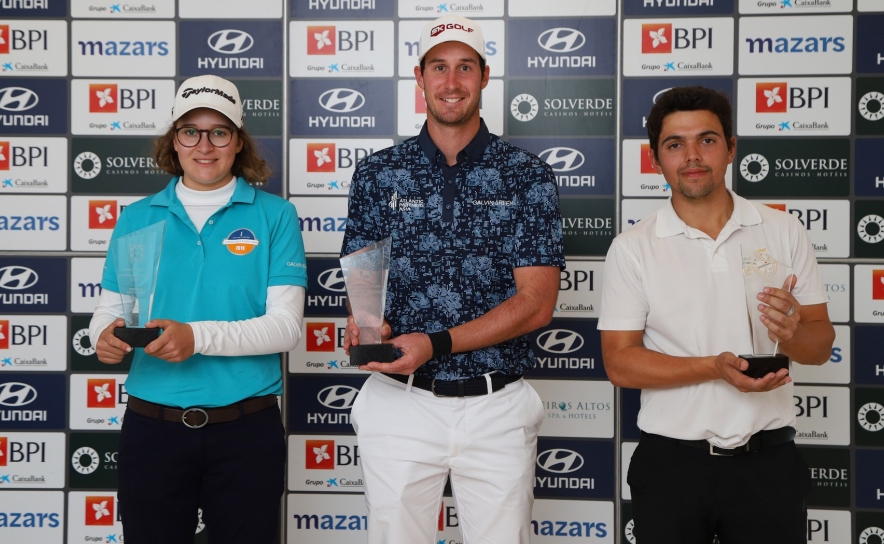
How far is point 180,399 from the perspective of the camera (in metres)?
1.93

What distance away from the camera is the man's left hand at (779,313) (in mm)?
1691

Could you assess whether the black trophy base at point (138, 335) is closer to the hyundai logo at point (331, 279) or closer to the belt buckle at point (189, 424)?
the belt buckle at point (189, 424)

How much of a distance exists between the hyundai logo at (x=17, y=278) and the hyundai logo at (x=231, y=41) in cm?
114

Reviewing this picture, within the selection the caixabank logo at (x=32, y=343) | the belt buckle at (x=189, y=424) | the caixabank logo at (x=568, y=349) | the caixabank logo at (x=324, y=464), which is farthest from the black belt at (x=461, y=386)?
the caixabank logo at (x=32, y=343)

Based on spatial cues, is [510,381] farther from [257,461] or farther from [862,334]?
[862,334]

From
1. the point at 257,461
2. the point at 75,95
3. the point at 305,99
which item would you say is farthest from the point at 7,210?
the point at 257,461

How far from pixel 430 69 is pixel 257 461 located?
3.69 feet

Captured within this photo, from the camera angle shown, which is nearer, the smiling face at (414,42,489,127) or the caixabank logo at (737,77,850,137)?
the smiling face at (414,42,489,127)

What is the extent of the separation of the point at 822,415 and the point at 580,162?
1.32m

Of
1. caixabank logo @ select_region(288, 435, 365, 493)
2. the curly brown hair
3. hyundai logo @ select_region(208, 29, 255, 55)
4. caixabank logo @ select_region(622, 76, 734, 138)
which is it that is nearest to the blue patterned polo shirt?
the curly brown hair

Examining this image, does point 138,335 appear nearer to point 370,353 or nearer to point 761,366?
point 370,353

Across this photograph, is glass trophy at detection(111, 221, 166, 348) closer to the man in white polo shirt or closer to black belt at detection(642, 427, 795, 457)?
the man in white polo shirt

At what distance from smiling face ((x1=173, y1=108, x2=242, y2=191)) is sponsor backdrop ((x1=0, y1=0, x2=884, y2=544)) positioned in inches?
33.1

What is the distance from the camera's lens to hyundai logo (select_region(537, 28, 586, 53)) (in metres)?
2.89
